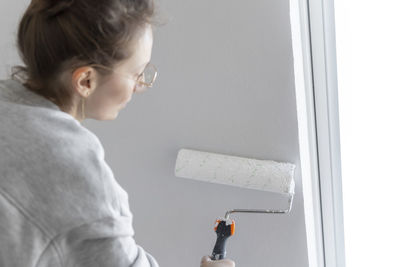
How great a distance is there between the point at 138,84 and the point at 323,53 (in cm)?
41

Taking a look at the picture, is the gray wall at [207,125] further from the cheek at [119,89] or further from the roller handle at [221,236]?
the cheek at [119,89]

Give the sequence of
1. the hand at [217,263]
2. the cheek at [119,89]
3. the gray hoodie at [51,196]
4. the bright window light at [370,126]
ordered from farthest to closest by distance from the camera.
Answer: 1. the bright window light at [370,126]
2. the hand at [217,263]
3. the cheek at [119,89]
4. the gray hoodie at [51,196]

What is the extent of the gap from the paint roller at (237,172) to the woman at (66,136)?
1.18ft

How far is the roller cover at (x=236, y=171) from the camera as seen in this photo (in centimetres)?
111

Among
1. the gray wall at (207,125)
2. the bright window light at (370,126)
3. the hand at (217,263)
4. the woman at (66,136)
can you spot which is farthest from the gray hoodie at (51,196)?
the bright window light at (370,126)

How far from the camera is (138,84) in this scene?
0.85m

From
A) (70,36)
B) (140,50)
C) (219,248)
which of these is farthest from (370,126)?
(70,36)

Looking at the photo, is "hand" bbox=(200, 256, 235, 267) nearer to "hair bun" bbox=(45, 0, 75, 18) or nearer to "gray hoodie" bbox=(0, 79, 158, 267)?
"gray hoodie" bbox=(0, 79, 158, 267)

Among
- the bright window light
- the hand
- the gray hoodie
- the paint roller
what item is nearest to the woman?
the gray hoodie

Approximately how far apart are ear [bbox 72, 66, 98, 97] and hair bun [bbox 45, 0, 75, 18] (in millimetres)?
78

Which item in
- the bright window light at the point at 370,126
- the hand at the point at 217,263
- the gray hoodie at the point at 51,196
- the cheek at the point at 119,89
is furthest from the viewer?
the bright window light at the point at 370,126

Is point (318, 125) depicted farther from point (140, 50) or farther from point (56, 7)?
point (56, 7)

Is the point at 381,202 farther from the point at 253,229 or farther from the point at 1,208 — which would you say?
the point at 1,208

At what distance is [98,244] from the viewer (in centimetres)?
72
